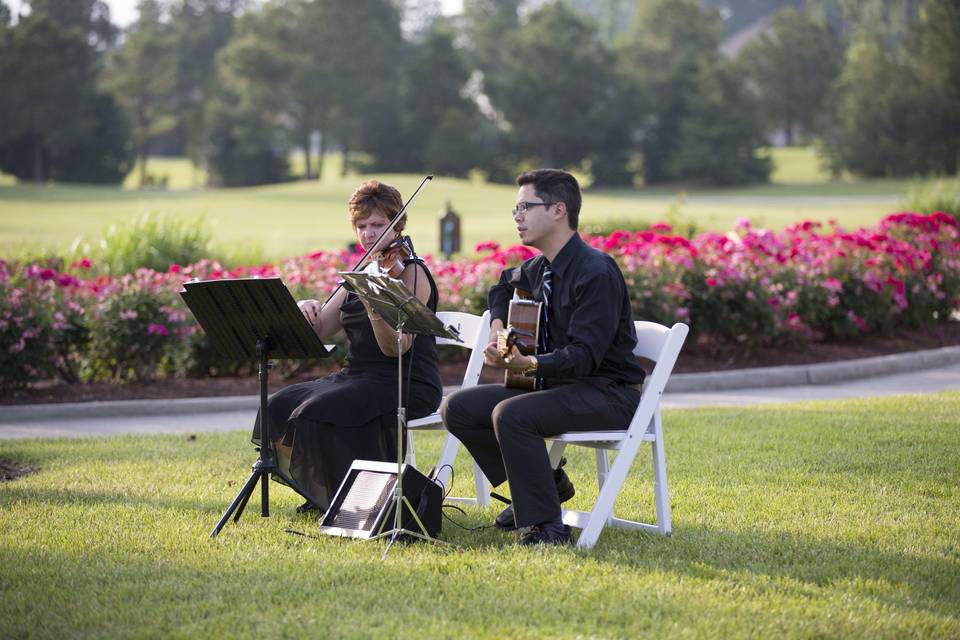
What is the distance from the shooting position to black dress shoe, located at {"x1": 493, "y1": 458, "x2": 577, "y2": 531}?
218 inches

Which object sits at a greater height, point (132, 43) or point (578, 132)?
point (132, 43)

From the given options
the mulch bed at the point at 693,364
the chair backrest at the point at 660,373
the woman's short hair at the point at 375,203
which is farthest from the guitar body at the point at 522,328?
the mulch bed at the point at 693,364

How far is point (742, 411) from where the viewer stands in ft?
28.7

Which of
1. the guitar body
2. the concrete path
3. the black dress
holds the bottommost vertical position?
the concrete path

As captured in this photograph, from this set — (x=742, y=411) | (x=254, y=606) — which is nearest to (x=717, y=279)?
(x=742, y=411)

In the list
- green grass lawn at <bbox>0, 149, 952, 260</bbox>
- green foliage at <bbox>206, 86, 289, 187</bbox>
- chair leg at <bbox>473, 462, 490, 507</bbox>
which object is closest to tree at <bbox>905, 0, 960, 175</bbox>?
green grass lawn at <bbox>0, 149, 952, 260</bbox>

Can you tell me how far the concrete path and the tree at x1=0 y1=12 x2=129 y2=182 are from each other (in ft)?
175

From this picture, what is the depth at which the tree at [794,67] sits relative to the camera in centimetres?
7131

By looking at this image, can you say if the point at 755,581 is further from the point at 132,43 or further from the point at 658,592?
the point at 132,43

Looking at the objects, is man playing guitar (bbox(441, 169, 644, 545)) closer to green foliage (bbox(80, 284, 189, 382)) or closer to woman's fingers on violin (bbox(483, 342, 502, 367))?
woman's fingers on violin (bbox(483, 342, 502, 367))

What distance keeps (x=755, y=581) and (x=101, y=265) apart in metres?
10.2

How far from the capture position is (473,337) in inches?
240

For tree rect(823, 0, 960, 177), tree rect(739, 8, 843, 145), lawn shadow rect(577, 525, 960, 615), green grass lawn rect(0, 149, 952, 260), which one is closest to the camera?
lawn shadow rect(577, 525, 960, 615)

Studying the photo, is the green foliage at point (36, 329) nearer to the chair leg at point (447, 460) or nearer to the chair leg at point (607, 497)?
the chair leg at point (447, 460)
